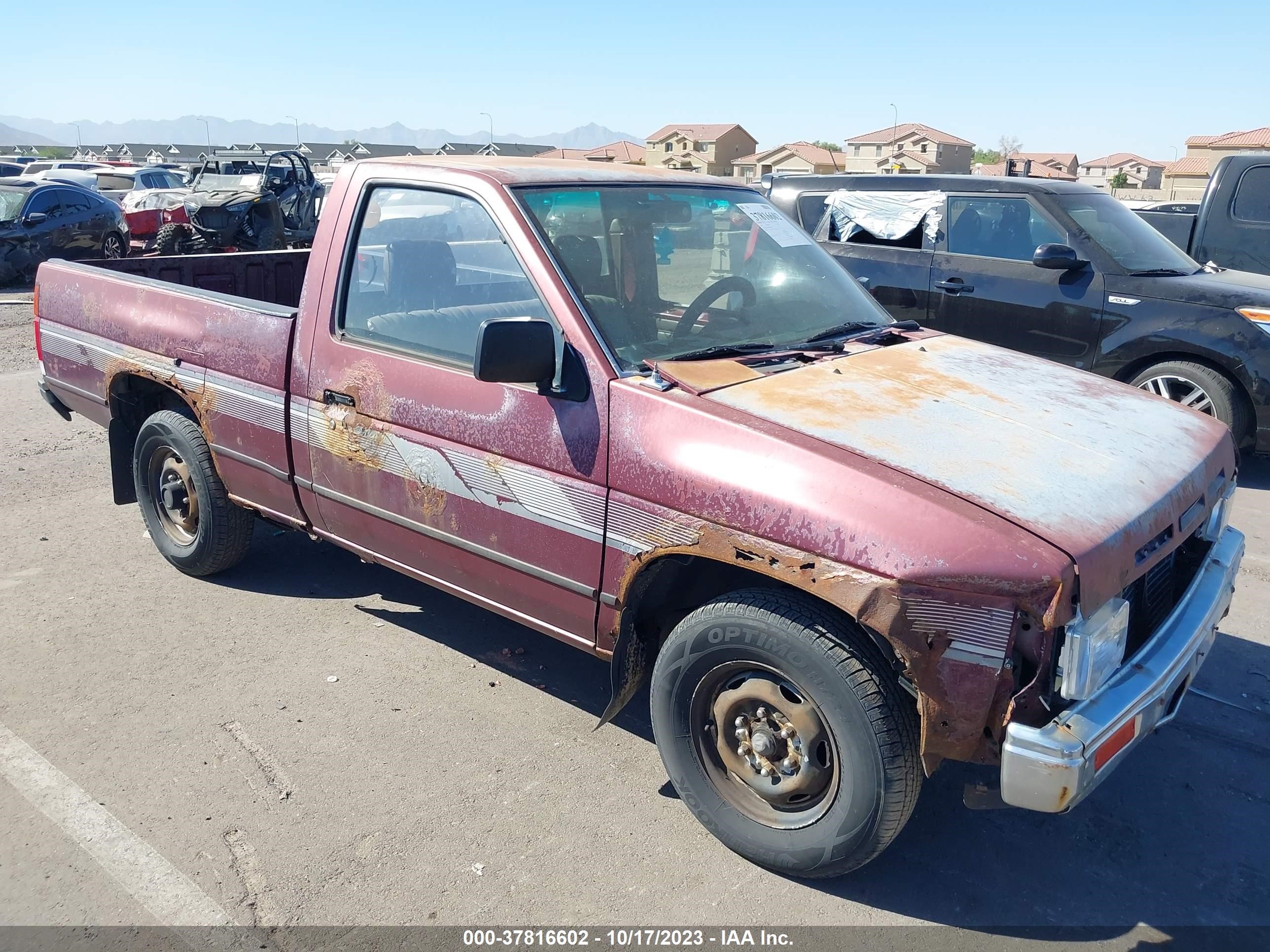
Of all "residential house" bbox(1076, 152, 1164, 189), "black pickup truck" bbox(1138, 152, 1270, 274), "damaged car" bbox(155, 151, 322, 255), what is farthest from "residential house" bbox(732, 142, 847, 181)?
"black pickup truck" bbox(1138, 152, 1270, 274)

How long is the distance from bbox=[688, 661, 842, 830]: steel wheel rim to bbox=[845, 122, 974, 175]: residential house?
55265 millimetres

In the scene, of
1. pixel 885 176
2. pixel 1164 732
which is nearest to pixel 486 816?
pixel 1164 732

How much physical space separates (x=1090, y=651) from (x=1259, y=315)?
17.2 feet

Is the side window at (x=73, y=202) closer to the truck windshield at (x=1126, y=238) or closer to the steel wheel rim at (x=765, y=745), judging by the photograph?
the truck windshield at (x=1126, y=238)

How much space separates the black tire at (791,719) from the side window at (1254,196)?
763 cm

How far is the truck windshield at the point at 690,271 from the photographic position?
332 centimetres

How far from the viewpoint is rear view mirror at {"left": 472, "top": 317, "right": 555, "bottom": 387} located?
115 inches

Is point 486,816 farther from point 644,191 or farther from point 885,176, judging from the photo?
point 885,176

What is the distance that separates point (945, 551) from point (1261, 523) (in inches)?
184

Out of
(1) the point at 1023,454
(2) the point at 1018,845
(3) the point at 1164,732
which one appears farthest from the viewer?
(3) the point at 1164,732

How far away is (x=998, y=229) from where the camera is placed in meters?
7.47

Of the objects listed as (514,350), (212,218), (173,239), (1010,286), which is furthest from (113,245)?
(514,350)

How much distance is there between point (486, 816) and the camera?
3.19 metres

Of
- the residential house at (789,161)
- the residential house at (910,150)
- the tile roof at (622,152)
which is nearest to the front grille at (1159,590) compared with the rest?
the tile roof at (622,152)
